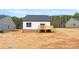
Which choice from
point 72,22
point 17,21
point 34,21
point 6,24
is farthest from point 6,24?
point 72,22

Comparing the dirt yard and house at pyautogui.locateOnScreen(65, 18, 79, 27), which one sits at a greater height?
house at pyautogui.locateOnScreen(65, 18, 79, 27)

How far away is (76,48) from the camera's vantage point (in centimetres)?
130

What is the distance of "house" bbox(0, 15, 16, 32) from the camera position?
4.21 ft

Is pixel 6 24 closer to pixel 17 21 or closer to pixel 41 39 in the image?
pixel 17 21

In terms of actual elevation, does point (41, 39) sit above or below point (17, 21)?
below

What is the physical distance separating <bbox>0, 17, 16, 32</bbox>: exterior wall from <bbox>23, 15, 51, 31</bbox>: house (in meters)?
0.12

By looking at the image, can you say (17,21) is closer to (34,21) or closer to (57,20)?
(34,21)

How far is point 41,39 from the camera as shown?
1.32 metres

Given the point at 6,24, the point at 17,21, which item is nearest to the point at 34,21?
the point at 17,21

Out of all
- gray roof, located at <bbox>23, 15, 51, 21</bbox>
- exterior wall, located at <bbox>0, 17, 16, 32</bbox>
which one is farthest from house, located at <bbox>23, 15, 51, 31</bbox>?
exterior wall, located at <bbox>0, 17, 16, 32</bbox>

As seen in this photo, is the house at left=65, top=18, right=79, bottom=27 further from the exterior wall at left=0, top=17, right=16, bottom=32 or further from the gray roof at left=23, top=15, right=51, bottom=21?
the exterior wall at left=0, top=17, right=16, bottom=32

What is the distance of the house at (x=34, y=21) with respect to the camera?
1296mm
